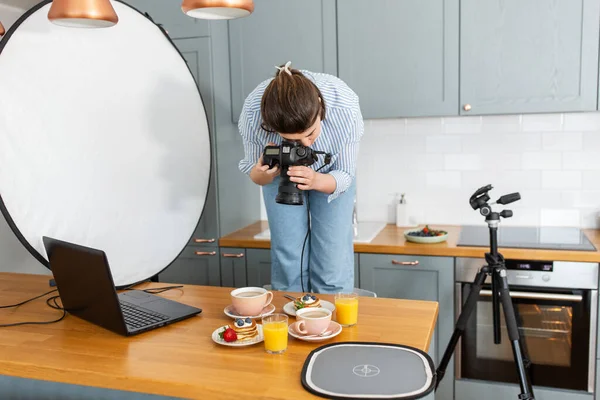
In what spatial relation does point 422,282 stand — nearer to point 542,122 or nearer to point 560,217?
point 560,217

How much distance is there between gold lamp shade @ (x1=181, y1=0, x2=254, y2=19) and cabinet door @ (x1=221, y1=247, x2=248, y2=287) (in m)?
1.59

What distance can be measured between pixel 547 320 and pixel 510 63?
48.2 inches

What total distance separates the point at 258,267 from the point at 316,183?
1.29 m

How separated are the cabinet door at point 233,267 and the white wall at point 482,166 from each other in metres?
0.81

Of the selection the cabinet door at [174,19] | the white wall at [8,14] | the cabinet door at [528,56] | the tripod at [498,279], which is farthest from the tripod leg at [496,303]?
the white wall at [8,14]

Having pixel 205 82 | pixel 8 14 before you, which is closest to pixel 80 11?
pixel 205 82

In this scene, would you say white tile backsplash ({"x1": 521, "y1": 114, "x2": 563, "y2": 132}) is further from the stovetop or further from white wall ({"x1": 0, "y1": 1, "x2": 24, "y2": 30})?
white wall ({"x1": 0, "y1": 1, "x2": 24, "y2": 30})

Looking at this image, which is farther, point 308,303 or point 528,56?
point 528,56

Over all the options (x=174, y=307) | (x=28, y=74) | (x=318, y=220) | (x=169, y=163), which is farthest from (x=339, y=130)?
(x=28, y=74)

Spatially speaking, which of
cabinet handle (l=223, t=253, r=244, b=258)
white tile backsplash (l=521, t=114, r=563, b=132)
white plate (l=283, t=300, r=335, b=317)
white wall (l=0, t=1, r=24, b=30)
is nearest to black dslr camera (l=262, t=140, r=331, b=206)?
white plate (l=283, t=300, r=335, b=317)

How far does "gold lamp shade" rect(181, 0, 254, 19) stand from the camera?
159 cm

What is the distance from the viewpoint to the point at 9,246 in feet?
10.7

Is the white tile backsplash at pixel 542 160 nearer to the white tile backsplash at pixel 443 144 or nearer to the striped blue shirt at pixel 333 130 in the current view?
the white tile backsplash at pixel 443 144

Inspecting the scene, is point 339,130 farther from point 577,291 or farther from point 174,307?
point 577,291
